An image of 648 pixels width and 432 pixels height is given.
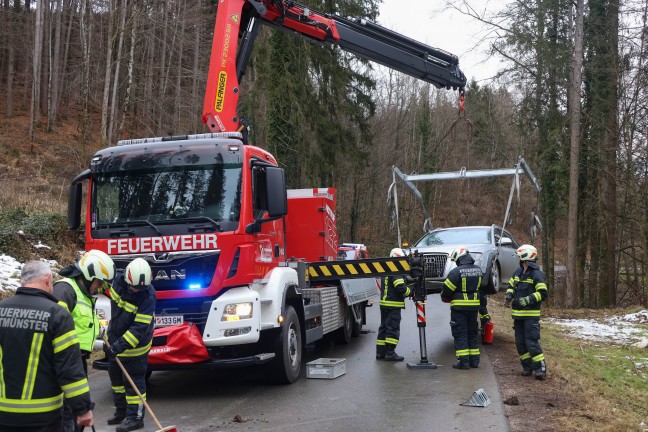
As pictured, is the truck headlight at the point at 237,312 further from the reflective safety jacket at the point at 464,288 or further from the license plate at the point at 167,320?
the reflective safety jacket at the point at 464,288

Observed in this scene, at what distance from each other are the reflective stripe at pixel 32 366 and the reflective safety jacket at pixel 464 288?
6949mm

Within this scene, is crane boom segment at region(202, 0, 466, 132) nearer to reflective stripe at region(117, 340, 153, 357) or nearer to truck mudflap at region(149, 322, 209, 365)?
truck mudflap at region(149, 322, 209, 365)

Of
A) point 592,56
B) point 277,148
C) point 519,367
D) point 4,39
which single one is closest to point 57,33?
point 4,39

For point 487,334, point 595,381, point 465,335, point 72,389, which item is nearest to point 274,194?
point 465,335

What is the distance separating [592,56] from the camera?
23.0 metres

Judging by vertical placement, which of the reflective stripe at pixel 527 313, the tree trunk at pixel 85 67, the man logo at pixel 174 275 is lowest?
the reflective stripe at pixel 527 313

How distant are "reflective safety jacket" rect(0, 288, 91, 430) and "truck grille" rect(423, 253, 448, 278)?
29.2ft

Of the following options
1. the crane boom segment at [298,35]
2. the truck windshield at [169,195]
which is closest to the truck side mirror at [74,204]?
the truck windshield at [169,195]

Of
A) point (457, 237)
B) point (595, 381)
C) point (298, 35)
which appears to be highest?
point (298, 35)

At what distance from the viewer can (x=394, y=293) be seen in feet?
35.0

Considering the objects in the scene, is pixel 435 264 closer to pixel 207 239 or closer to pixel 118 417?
pixel 207 239

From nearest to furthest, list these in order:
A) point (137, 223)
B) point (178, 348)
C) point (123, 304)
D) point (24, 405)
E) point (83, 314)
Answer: point (24, 405) < point (83, 314) < point (123, 304) < point (178, 348) < point (137, 223)

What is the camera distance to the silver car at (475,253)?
40.0 feet

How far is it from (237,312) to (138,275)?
1425 millimetres
